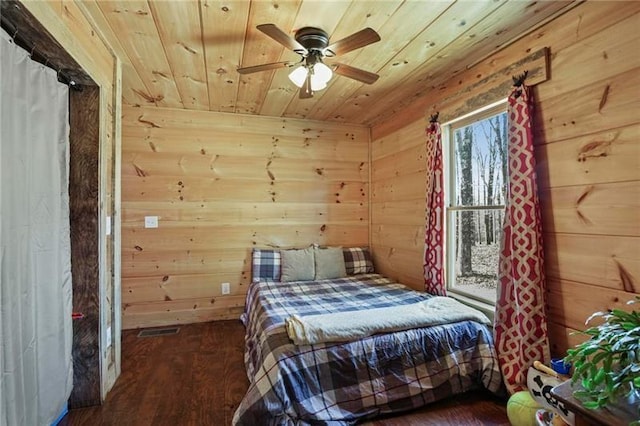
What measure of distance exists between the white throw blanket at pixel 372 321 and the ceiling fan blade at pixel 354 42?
1569 mm

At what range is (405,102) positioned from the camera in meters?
3.02

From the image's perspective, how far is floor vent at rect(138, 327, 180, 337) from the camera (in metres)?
2.93

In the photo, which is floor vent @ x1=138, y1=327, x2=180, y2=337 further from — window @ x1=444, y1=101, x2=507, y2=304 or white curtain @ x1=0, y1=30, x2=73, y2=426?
window @ x1=444, y1=101, x2=507, y2=304

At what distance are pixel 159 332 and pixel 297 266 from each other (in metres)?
1.48

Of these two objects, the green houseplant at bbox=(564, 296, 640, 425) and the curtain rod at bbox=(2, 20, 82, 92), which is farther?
the curtain rod at bbox=(2, 20, 82, 92)

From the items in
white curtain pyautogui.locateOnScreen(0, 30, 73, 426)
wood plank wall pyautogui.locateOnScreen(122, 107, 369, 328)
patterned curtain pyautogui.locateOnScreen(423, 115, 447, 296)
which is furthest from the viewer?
wood plank wall pyautogui.locateOnScreen(122, 107, 369, 328)

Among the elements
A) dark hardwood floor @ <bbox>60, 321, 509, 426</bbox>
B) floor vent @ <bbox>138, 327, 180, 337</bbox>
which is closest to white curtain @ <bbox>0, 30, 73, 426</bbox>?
dark hardwood floor @ <bbox>60, 321, 509, 426</bbox>

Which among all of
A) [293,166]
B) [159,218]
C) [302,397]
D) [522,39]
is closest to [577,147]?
[522,39]

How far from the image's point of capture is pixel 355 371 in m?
1.76

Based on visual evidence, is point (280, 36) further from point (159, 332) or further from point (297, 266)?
point (159, 332)

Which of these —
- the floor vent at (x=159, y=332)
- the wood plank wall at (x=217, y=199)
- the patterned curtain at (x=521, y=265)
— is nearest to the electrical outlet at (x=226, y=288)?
the wood plank wall at (x=217, y=199)

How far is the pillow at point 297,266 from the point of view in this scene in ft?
10.4

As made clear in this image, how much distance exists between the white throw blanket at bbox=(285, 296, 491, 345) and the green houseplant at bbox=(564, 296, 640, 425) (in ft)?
3.18

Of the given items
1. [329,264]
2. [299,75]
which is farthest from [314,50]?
[329,264]
